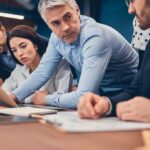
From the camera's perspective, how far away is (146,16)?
1.25 meters

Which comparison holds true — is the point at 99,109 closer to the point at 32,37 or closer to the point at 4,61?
the point at 32,37

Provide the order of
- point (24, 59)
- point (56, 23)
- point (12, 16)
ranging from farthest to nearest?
point (12, 16)
point (24, 59)
point (56, 23)

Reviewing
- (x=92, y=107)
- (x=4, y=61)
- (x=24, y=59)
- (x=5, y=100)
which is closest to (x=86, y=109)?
(x=92, y=107)

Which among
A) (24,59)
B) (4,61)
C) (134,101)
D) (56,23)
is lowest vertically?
(4,61)

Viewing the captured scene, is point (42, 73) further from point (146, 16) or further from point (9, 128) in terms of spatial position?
point (9, 128)

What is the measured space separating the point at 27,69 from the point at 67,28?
2.45ft

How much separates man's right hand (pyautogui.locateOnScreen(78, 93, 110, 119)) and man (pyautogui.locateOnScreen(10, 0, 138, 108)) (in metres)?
0.49

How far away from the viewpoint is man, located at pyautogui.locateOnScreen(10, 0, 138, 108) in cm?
143

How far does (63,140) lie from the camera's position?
50 centimetres

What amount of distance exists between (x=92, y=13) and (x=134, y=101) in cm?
471

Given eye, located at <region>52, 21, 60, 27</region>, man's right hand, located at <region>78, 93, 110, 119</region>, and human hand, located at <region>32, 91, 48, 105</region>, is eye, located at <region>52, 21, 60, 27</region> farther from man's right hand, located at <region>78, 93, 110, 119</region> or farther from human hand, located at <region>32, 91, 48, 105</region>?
man's right hand, located at <region>78, 93, 110, 119</region>

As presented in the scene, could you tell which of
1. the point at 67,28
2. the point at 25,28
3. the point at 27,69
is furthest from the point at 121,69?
the point at 25,28

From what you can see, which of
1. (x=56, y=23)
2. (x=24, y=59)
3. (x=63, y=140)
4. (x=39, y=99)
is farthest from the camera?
(x=24, y=59)

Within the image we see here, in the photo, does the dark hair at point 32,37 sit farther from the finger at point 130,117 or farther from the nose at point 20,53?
the finger at point 130,117
